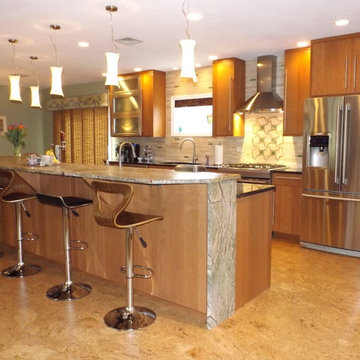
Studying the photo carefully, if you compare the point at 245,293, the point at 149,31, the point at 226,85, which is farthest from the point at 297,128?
the point at 245,293

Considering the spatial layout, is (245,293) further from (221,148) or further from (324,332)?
(221,148)

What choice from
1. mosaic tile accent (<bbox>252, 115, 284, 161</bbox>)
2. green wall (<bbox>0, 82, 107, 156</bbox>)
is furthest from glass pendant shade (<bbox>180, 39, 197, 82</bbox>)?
green wall (<bbox>0, 82, 107, 156</bbox>)

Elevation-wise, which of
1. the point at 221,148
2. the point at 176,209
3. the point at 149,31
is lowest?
the point at 176,209

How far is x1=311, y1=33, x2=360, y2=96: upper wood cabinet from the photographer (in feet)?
15.0

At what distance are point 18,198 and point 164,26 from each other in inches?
92.2

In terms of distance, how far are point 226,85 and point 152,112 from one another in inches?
59.5

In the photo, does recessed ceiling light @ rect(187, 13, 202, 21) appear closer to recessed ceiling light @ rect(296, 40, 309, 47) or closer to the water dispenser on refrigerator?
recessed ceiling light @ rect(296, 40, 309, 47)

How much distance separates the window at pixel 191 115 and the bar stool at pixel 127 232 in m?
3.94

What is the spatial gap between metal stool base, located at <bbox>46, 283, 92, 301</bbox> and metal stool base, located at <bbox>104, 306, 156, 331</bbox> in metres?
0.46

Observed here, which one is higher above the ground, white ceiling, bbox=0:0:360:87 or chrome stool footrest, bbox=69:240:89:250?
white ceiling, bbox=0:0:360:87

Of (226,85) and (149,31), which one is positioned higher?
(149,31)

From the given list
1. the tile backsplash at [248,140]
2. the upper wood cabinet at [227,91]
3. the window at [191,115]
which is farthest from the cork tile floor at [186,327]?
the window at [191,115]

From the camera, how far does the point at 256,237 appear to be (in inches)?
129

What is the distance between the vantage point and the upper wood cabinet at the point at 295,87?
5.17 metres
